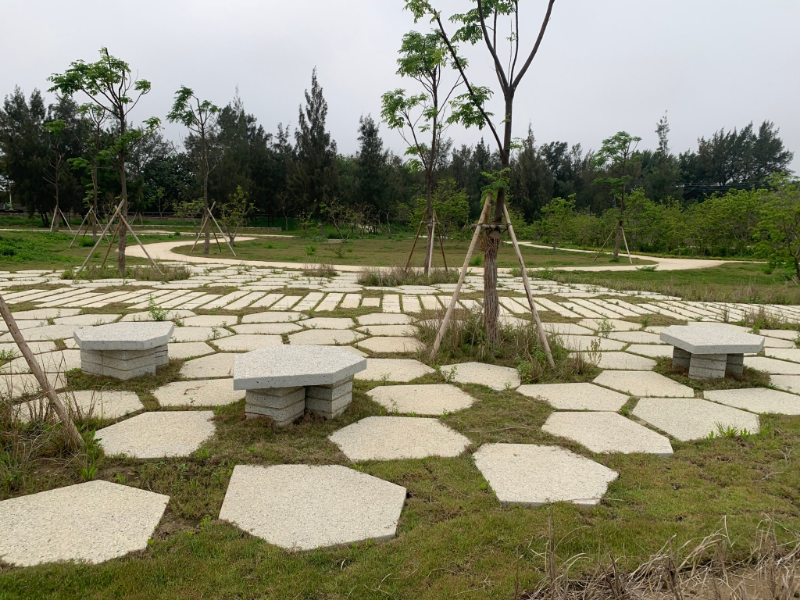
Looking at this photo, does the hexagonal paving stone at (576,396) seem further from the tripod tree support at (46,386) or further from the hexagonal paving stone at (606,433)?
the tripod tree support at (46,386)

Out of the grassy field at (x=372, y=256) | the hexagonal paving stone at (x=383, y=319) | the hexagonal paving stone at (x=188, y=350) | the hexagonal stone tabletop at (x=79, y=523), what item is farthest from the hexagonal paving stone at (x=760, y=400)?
the grassy field at (x=372, y=256)

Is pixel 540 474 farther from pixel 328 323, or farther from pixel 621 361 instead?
pixel 328 323

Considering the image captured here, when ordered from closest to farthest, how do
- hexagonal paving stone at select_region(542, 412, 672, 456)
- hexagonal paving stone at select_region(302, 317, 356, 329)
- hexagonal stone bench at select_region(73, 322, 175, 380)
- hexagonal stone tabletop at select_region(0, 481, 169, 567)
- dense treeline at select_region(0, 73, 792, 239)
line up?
hexagonal stone tabletop at select_region(0, 481, 169, 567) < hexagonal paving stone at select_region(542, 412, 672, 456) < hexagonal stone bench at select_region(73, 322, 175, 380) < hexagonal paving stone at select_region(302, 317, 356, 329) < dense treeline at select_region(0, 73, 792, 239)

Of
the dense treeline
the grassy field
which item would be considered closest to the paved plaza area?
the grassy field

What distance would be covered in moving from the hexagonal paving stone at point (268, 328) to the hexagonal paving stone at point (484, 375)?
177 cm

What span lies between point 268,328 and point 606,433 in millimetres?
3269

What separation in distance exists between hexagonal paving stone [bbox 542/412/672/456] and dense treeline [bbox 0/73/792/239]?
13728mm

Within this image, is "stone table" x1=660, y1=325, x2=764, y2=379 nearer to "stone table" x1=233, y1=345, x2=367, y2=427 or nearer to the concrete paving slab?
the concrete paving slab

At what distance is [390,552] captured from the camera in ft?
5.01

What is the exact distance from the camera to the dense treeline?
73.8 ft

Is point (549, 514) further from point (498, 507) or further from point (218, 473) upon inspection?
point (218, 473)

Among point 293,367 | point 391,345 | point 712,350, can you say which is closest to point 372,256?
point 391,345

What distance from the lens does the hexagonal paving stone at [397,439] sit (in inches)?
86.7

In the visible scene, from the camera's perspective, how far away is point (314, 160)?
104 feet
